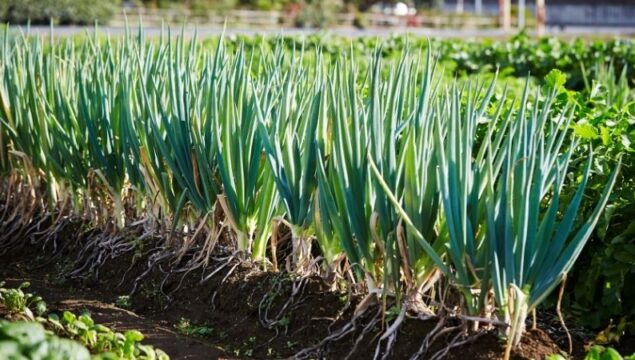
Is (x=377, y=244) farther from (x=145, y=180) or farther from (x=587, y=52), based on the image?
(x=587, y=52)

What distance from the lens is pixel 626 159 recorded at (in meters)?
4.03

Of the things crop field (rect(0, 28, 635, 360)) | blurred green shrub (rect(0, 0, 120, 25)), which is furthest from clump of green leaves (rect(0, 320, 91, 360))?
blurred green shrub (rect(0, 0, 120, 25))

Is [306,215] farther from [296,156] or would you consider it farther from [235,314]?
[235,314]

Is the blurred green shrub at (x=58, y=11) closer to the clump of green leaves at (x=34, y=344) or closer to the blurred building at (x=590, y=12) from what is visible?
the blurred building at (x=590, y=12)

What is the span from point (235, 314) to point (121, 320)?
1.46 feet

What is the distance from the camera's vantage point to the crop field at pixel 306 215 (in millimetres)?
3346

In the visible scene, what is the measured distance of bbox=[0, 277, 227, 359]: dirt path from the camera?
389cm

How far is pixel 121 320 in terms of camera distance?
168 inches

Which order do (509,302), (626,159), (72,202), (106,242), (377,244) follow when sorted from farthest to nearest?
(72,202), (106,242), (626,159), (377,244), (509,302)

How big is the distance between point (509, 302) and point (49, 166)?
111 inches

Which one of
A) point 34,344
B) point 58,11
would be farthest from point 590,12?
point 34,344

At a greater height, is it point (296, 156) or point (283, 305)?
point (296, 156)

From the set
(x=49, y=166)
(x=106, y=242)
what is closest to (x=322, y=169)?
(x=106, y=242)

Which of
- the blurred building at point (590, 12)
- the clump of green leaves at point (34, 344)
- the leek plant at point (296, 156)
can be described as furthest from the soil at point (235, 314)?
the blurred building at point (590, 12)
